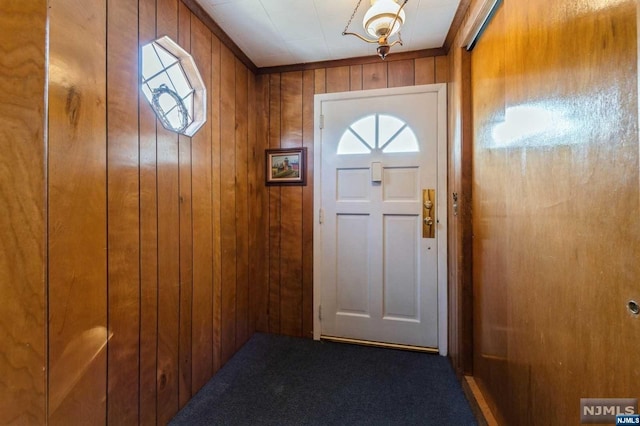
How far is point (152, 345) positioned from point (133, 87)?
3.82 feet

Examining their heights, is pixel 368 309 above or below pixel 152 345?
below

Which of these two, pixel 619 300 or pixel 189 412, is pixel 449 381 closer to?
pixel 619 300

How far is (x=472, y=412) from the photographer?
1429 millimetres

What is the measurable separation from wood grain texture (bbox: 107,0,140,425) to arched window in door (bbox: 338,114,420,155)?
142 cm

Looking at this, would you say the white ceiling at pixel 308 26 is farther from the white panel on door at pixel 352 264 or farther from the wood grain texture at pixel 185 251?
the white panel on door at pixel 352 264

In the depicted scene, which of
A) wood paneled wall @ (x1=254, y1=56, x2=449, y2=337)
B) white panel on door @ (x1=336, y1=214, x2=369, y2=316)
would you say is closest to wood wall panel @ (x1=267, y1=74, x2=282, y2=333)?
wood paneled wall @ (x1=254, y1=56, x2=449, y2=337)

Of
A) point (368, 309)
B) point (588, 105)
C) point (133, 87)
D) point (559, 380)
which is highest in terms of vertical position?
point (133, 87)

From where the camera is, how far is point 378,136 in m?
2.09

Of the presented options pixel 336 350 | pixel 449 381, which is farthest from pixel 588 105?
pixel 336 350

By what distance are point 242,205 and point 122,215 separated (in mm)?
991

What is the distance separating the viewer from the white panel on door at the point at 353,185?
2117mm

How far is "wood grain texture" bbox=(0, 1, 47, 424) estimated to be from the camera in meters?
0.63

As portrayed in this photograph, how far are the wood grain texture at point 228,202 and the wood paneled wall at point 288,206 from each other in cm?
35

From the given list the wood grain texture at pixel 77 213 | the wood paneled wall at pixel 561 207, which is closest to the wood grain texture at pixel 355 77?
the wood paneled wall at pixel 561 207
